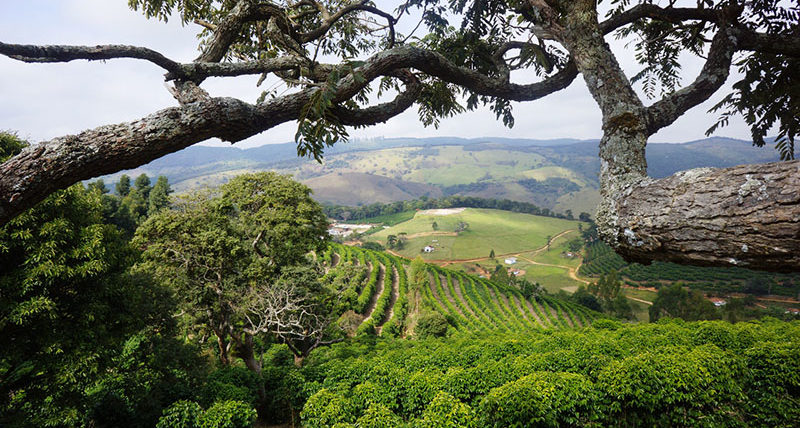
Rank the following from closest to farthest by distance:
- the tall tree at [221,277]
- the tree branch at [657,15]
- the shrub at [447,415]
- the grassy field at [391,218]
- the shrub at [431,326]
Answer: the tree branch at [657,15] < the shrub at [447,415] < the tall tree at [221,277] < the shrub at [431,326] < the grassy field at [391,218]

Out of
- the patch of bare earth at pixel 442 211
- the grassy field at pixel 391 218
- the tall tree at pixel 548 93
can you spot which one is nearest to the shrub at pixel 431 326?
the tall tree at pixel 548 93

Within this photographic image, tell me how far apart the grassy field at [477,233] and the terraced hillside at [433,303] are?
5215cm

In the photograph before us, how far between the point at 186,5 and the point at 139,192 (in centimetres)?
5101

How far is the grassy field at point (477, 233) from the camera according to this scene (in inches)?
4055

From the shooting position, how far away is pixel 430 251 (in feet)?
331

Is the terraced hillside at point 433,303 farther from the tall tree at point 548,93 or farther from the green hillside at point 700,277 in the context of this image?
the green hillside at point 700,277

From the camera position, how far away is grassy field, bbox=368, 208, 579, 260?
338 ft

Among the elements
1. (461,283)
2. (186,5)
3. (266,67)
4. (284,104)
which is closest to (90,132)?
(284,104)

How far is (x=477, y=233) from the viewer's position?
12081 centimetres

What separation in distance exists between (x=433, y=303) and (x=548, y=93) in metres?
28.3

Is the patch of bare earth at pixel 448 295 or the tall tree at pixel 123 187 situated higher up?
the tall tree at pixel 123 187

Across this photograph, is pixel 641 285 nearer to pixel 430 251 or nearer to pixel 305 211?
pixel 430 251

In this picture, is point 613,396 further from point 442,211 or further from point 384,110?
point 442,211

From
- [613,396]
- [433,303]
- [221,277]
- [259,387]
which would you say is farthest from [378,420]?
[433,303]
